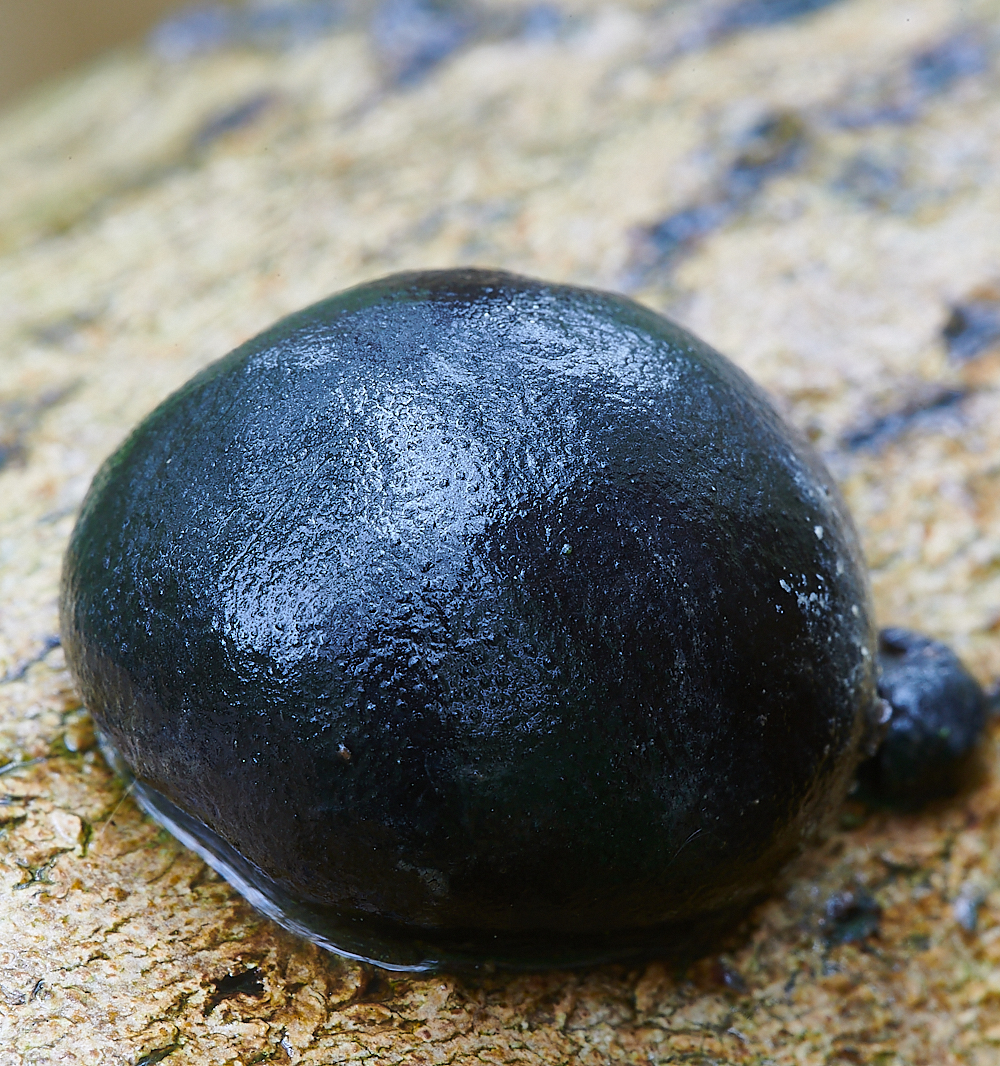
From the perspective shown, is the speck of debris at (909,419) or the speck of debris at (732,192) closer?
the speck of debris at (909,419)

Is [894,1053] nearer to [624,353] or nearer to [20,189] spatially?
[624,353]

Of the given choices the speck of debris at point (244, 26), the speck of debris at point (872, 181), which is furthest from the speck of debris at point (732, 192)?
the speck of debris at point (244, 26)

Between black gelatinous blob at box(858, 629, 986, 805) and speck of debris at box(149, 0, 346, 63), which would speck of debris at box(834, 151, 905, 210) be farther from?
speck of debris at box(149, 0, 346, 63)

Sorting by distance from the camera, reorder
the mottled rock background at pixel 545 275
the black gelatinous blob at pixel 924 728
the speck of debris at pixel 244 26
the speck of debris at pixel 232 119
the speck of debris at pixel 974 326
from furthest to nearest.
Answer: the speck of debris at pixel 244 26 → the speck of debris at pixel 232 119 → the speck of debris at pixel 974 326 → the black gelatinous blob at pixel 924 728 → the mottled rock background at pixel 545 275

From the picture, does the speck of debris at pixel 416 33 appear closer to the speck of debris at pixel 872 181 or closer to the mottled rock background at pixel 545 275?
the mottled rock background at pixel 545 275

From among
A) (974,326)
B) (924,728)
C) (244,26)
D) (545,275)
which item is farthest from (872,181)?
(244,26)

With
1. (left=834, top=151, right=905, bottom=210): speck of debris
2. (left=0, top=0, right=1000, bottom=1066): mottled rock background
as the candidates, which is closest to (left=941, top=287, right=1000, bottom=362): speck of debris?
(left=0, top=0, right=1000, bottom=1066): mottled rock background

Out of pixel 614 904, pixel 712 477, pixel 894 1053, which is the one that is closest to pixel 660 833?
pixel 614 904
